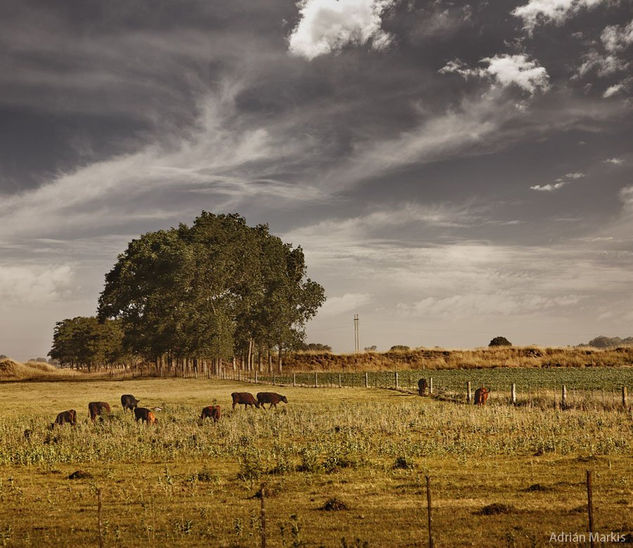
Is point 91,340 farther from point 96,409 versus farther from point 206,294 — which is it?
point 96,409

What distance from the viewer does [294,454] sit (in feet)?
81.8

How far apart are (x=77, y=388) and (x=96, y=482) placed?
4873 cm

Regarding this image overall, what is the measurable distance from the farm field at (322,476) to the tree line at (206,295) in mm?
40926

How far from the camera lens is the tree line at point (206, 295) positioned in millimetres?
78562

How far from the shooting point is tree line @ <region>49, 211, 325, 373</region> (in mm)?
78562

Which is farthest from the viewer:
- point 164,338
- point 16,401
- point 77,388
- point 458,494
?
point 164,338

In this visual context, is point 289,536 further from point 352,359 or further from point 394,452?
point 352,359

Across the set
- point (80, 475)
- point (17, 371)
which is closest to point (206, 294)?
point (17, 371)

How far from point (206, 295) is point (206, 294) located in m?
0.15

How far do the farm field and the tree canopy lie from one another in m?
40.5

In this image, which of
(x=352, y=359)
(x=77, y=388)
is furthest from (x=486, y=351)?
(x=77, y=388)

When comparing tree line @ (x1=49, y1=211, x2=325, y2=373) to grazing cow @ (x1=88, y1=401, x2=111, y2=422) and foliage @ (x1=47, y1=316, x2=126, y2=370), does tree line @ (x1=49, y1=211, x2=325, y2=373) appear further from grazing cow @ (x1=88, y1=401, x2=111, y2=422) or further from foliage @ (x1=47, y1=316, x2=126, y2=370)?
grazing cow @ (x1=88, y1=401, x2=111, y2=422)

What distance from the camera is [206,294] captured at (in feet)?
274

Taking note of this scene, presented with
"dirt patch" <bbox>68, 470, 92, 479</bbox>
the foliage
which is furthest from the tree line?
"dirt patch" <bbox>68, 470, 92, 479</bbox>
